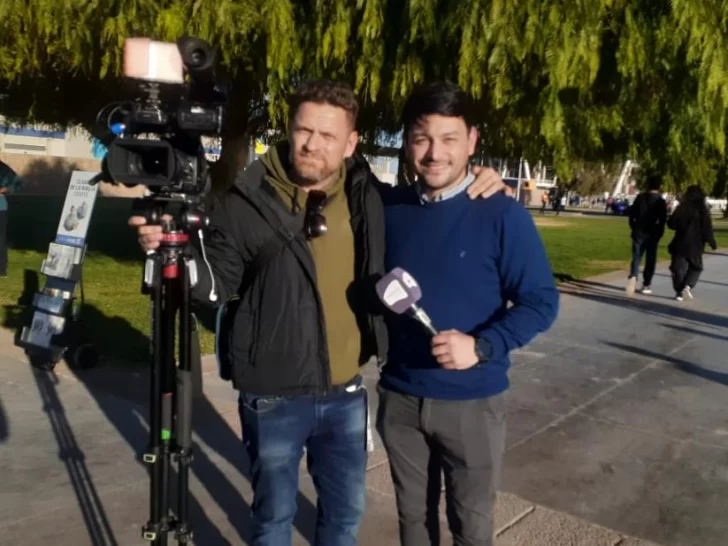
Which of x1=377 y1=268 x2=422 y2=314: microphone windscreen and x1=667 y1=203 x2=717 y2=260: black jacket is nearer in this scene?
x1=377 y1=268 x2=422 y2=314: microphone windscreen

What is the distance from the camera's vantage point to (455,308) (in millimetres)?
2502

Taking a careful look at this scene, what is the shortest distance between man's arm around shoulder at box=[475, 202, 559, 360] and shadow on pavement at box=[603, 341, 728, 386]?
193 inches

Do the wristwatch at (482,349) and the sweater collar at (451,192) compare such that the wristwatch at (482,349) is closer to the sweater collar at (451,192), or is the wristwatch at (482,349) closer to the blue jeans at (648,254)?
the sweater collar at (451,192)

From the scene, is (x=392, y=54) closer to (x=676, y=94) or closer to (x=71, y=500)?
(x=676, y=94)

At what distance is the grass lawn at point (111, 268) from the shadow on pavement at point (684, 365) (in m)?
4.00

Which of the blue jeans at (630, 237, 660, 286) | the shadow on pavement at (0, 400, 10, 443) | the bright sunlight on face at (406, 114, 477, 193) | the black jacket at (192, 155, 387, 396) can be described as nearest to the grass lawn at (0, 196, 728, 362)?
the shadow on pavement at (0, 400, 10, 443)

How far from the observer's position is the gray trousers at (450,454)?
8.41 feet

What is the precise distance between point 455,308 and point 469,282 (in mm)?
92

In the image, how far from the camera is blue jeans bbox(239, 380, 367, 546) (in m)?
2.56

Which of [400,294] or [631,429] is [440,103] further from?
[631,429]

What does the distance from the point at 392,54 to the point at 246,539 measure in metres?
3.96

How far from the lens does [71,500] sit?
385cm

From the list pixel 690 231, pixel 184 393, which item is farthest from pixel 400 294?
pixel 690 231

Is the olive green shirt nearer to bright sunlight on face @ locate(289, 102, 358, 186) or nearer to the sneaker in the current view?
bright sunlight on face @ locate(289, 102, 358, 186)
